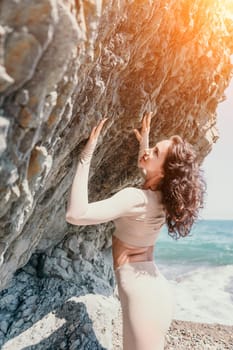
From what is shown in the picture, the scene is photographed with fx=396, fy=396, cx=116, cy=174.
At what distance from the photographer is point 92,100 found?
4418 mm

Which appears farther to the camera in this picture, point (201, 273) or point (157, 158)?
point (201, 273)

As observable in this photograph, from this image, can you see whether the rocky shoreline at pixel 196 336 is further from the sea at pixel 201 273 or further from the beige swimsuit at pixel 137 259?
the beige swimsuit at pixel 137 259

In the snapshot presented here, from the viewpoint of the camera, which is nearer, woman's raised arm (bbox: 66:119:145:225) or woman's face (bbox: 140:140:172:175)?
woman's raised arm (bbox: 66:119:145:225)

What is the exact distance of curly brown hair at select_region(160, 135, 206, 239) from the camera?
3.99 metres

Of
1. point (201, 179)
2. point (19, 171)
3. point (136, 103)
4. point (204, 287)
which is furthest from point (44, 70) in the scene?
point (204, 287)

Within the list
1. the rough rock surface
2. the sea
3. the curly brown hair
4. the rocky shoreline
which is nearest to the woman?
the curly brown hair

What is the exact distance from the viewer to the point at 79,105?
4.27 meters

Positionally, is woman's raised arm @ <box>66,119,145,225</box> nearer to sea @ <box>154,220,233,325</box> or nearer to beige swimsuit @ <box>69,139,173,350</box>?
beige swimsuit @ <box>69,139,173,350</box>

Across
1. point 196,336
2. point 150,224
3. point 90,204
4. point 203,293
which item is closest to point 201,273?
point 203,293

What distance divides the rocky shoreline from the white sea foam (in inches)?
273

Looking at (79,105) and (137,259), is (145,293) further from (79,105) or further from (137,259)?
(79,105)

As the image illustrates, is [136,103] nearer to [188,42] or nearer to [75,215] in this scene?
[188,42]

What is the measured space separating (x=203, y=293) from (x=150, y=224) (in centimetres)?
1804

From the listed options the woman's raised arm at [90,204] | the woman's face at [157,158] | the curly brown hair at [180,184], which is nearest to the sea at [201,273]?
the curly brown hair at [180,184]
